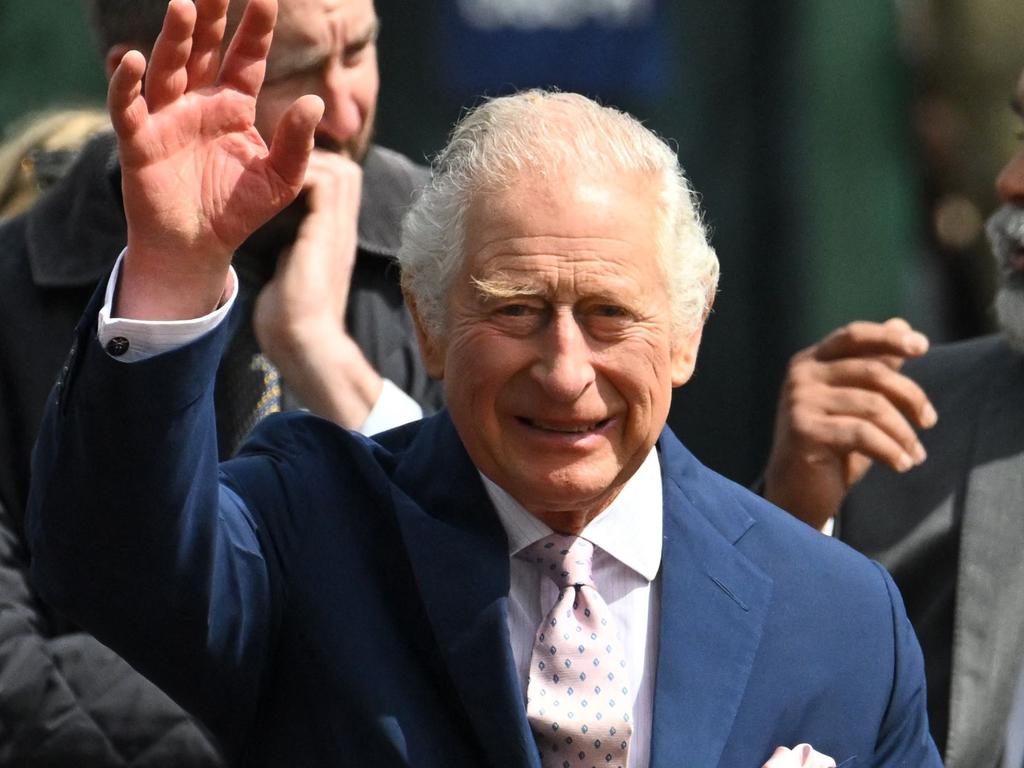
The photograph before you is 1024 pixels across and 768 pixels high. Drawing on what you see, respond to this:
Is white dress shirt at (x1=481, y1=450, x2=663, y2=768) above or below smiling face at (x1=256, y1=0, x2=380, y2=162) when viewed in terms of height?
below

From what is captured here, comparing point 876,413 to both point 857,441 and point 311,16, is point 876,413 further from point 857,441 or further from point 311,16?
point 311,16

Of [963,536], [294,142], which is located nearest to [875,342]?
[963,536]

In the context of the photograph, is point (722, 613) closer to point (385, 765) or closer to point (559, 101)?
point (385, 765)

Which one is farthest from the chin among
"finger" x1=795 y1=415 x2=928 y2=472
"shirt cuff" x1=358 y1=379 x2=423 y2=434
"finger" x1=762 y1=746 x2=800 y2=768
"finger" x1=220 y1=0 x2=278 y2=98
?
"finger" x1=795 y1=415 x2=928 y2=472

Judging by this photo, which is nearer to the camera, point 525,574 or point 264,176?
point 264,176

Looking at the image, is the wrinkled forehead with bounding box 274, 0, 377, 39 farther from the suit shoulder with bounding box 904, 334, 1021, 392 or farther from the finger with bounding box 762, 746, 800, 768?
the finger with bounding box 762, 746, 800, 768

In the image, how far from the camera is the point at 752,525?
2.69 m

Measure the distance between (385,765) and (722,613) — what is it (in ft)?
1.59

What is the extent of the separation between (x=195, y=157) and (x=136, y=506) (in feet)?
1.28

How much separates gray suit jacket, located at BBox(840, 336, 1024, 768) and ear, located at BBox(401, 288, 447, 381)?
1.40m

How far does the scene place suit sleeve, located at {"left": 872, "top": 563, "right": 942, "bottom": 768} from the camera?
8.49 feet

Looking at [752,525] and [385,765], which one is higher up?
[752,525]

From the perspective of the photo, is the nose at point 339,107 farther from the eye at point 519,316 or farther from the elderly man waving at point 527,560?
the eye at point 519,316

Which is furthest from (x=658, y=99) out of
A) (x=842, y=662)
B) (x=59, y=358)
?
(x=842, y=662)
